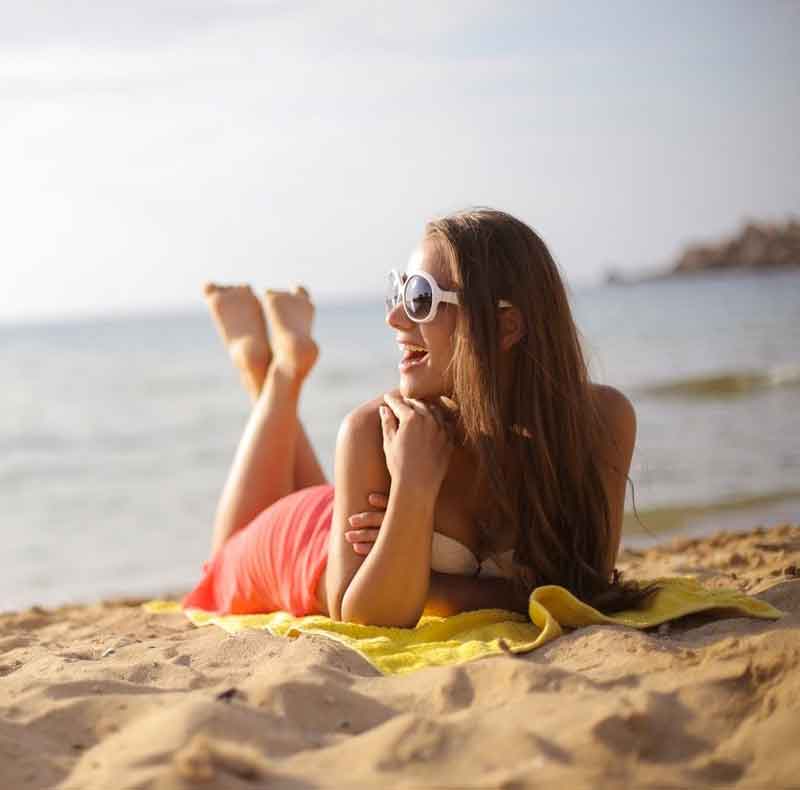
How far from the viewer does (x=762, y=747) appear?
222 centimetres

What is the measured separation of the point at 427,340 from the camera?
3.45 metres

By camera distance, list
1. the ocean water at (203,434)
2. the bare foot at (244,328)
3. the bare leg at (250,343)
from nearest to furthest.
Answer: the bare leg at (250,343)
the bare foot at (244,328)
the ocean water at (203,434)

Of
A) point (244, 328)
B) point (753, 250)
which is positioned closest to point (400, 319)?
point (244, 328)

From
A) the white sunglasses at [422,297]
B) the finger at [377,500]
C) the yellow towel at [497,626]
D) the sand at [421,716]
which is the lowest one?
the yellow towel at [497,626]

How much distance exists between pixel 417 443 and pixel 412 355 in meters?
0.36

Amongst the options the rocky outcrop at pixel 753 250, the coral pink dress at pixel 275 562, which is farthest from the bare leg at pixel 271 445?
the rocky outcrop at pixel 753 250

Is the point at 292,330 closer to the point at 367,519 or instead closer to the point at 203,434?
the point at 367,519

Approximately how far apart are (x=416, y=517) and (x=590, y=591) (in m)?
0.70

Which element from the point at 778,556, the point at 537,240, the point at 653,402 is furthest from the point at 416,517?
the point at 653,402

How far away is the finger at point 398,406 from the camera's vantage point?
3.39m

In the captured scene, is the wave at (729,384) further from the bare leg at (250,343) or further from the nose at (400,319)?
the nose at (400,319)

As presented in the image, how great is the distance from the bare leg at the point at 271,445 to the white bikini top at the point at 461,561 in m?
1.37

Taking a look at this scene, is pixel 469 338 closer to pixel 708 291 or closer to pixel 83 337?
pixel 708 291

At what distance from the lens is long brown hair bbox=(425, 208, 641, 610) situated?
3.35 meters
